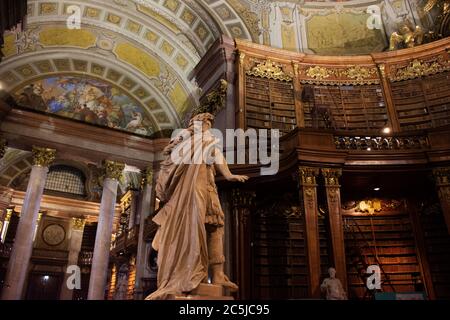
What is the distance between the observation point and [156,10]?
12.3 meters

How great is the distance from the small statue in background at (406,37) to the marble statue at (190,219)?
8.82 metres

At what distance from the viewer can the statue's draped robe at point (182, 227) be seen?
10.6 feet

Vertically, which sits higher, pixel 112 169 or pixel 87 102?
pixel 87 102

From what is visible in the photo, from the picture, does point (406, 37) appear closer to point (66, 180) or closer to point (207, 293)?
point (207, 293)

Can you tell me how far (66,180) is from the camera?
20125 mm

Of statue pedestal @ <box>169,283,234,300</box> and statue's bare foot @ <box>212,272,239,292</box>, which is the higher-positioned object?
statue's bare foot @ <box>212,272,239,292</box>

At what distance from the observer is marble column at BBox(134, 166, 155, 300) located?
12.5 meters

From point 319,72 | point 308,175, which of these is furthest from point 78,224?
point 308,175

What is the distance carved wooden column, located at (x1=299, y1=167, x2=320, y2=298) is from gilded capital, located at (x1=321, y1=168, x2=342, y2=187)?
0.20 m

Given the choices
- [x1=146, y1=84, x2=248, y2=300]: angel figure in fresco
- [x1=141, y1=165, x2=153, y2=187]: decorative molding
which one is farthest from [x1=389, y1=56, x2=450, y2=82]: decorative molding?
[x1=141, y1=165, x2=153, y2=187]: decorative molding

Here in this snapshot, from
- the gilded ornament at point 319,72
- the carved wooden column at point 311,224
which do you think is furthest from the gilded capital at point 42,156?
the carved wooden column at point 311,224

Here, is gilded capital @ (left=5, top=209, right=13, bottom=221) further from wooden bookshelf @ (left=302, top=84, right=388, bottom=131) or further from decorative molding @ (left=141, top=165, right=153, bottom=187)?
wooden bookshelf @ (left=302, top=84, right=388, bottom=131)

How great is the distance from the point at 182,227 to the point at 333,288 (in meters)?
3.55

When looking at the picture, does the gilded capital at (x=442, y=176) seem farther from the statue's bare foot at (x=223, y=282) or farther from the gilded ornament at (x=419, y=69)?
the statue's bare foot at (x=223, y=282)
